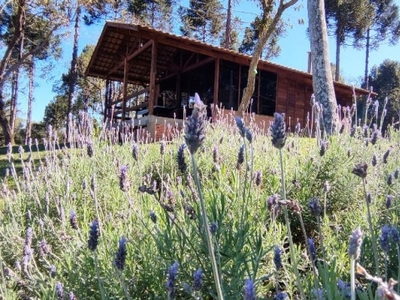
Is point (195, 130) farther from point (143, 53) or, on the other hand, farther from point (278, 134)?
point (143, 53)

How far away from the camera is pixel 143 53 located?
16219 millimetres

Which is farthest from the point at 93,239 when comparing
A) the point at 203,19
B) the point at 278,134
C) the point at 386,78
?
the point at 386,78

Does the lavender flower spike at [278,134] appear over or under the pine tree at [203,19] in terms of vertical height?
under

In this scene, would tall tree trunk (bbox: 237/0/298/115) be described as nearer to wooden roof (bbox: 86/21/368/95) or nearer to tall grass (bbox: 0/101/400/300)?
wooden roof (bbox: 86/21/368/95)

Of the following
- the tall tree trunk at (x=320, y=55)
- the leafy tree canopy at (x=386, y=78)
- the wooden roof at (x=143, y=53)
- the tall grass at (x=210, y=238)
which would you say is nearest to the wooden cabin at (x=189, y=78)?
the wooden roof at (x=143, y=53)

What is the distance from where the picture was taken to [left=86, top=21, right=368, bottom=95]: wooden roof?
500 inches

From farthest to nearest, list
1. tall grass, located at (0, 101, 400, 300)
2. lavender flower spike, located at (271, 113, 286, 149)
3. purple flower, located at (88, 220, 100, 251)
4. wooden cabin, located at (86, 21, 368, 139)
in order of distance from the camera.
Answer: wooden cabin, located at (86, 21, 368, 139), tall grass, located at (0, 101, 400, 300), purple flower, located at (88, 220, 100, 251), lavender flower spike, located at (271, 113, 286, 149)

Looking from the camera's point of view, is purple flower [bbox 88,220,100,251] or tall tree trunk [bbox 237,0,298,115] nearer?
purple flower [bbox 88,220,100,251]

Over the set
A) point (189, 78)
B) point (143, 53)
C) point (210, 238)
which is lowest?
point (210, 238)

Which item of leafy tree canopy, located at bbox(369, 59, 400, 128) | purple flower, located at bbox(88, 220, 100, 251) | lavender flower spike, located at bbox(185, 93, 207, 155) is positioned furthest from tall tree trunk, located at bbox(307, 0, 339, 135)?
leafy tree canopy, located at bbox(369, 59, 400, 128)

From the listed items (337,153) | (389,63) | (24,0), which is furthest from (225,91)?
(389,63)

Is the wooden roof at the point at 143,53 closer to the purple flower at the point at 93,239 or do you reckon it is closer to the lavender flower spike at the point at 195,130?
the purple flower at the point at 93,239

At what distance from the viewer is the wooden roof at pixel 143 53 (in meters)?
12.7

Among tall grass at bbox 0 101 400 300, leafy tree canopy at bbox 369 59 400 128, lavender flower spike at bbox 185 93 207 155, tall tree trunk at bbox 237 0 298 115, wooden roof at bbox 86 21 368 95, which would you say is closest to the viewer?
lavender flower spike at bbox 185 93 207 155
